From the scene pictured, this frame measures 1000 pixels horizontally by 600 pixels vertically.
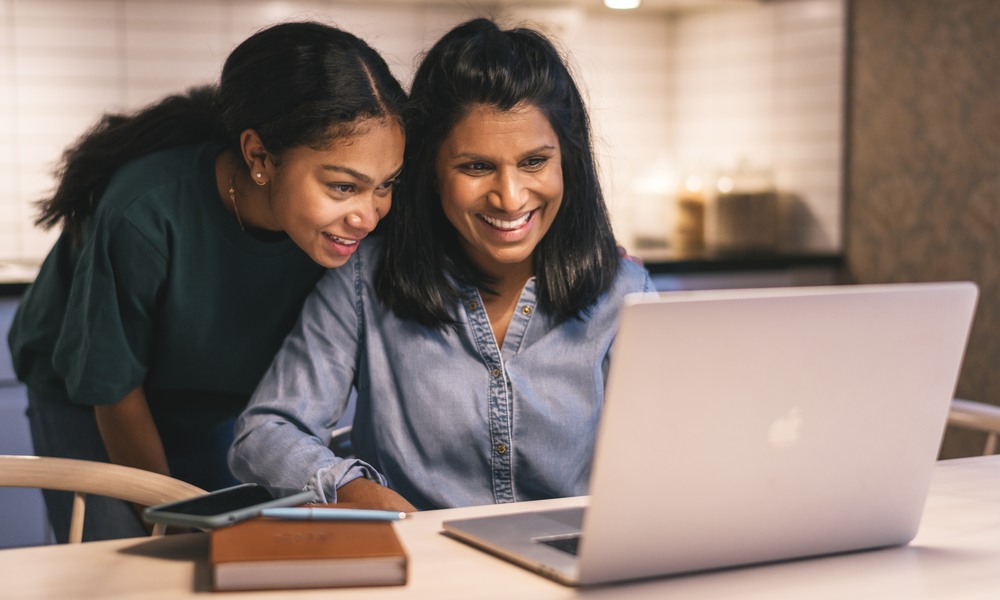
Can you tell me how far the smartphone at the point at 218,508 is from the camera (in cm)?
90

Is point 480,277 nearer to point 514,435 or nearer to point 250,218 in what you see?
point 514,435

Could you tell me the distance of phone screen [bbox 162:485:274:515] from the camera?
931 millimetres

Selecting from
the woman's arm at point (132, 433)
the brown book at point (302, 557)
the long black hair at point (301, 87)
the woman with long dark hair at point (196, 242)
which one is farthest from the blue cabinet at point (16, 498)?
the brown book at point (302, 557)

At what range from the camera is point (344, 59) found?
1373 millimetres

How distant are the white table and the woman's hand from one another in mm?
179

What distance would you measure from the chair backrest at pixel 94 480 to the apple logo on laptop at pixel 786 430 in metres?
0.65

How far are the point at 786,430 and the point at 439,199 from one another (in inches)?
28.9

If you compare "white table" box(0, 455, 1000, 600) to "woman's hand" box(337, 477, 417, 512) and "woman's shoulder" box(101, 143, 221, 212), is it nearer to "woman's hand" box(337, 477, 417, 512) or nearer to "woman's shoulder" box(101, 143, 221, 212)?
"woman's hand" box(337, 477, 417, 512)

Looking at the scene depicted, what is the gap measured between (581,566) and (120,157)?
1025 mm

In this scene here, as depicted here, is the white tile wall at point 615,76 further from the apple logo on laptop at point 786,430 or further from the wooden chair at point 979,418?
the apple logo on laptop at point 786,430

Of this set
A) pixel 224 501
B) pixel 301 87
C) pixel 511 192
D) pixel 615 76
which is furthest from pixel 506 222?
pixel 615 76

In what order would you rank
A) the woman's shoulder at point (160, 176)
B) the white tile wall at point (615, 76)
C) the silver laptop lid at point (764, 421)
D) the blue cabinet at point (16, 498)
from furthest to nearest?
the white tile wall at point (615, 76) < the blue cabinet at point (16, 498) < the woman's shoulder at point (160, 176) < the silver laptop lid at point (764, 421)

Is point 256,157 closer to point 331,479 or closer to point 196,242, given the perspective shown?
point 196,242

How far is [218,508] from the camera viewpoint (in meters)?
0.94
